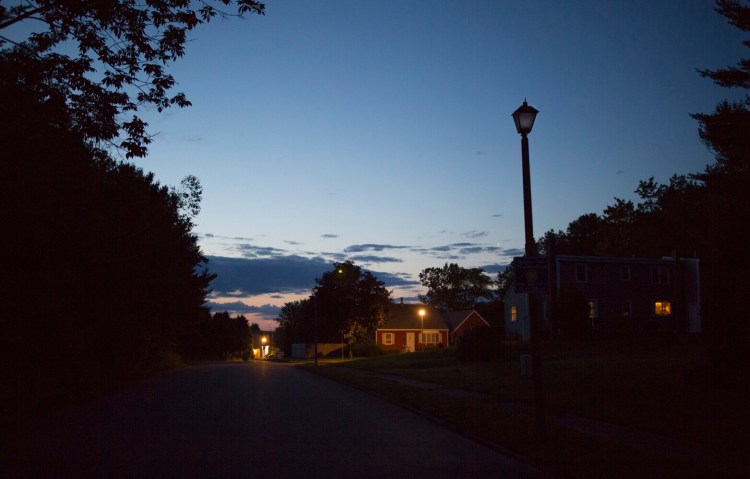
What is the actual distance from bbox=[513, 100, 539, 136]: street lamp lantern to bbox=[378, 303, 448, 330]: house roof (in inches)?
2475

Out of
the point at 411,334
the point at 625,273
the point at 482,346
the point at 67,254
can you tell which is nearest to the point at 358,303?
the point at 411,334

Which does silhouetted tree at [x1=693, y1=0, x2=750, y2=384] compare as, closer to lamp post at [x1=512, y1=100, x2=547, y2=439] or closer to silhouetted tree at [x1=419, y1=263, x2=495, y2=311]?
lamp post at [x1=512, y1=100, x2=547, y2=439]

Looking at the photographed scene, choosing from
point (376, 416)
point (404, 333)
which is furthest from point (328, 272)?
point (376, 416)

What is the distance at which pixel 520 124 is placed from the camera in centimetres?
1244

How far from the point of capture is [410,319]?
77625 mm

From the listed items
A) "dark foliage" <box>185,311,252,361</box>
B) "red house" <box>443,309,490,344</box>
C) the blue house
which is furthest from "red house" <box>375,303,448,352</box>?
"dark foliage" <box>185,311,252,361</box>

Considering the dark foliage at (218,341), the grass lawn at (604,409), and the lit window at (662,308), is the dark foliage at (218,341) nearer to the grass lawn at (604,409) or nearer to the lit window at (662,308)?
the lit window at (662,308)

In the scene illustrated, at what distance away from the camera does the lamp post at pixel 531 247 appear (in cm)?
1139

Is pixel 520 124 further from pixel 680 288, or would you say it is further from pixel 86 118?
pixel 680 288

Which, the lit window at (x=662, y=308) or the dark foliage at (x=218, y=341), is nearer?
the lit window at (x=662, y=308)

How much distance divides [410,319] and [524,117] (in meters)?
66.3

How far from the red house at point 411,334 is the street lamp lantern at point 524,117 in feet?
206

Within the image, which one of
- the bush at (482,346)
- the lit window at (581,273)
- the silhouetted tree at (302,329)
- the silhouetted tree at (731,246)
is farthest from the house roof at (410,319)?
the silhouetted tree at (731,246)

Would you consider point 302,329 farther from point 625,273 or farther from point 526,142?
point 526,142
